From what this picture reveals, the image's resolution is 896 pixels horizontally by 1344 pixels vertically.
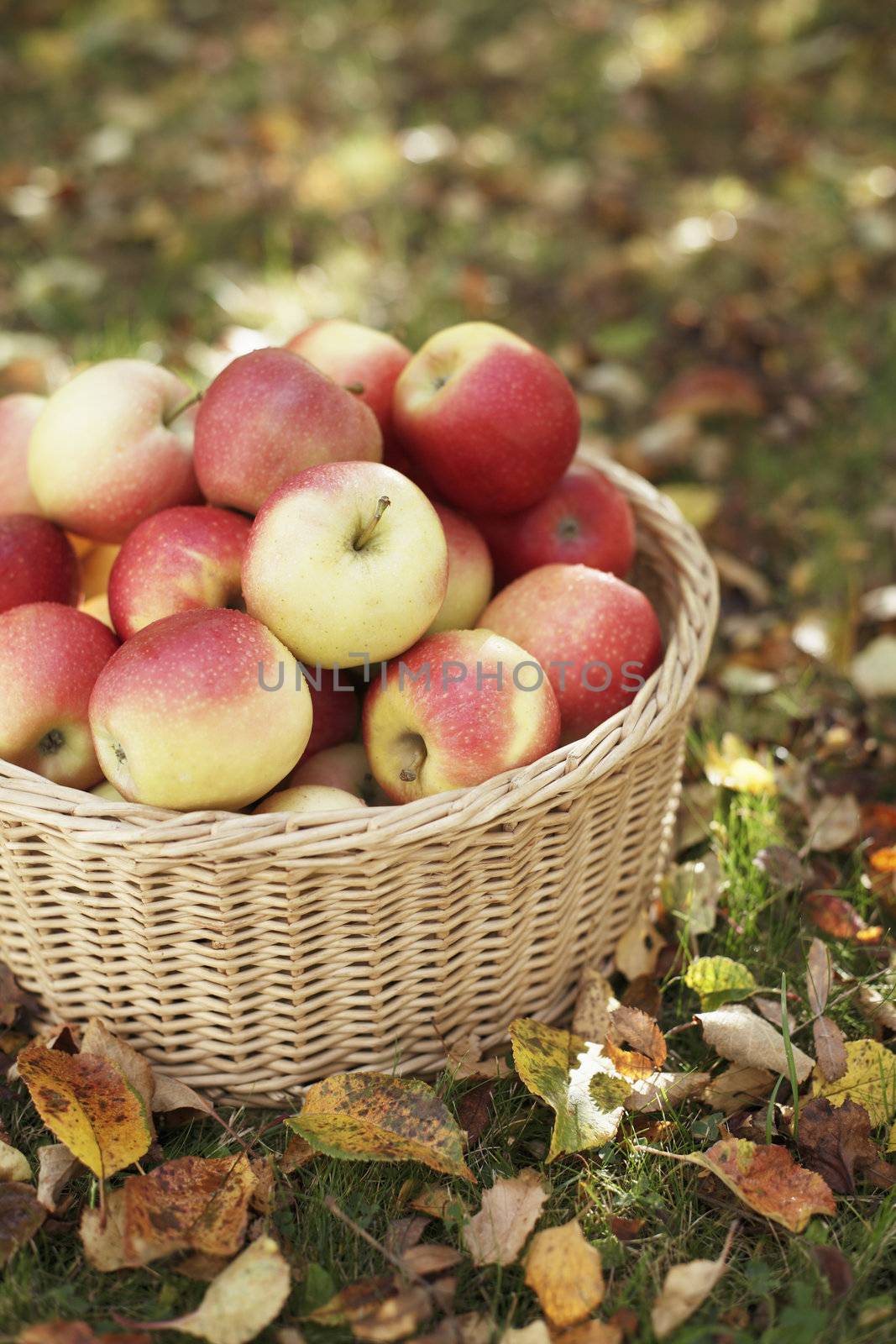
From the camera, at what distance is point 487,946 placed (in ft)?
5.21

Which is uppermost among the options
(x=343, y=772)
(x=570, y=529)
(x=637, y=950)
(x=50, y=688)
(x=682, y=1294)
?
(x=50, y=688)

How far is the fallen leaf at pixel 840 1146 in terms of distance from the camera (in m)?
1.50

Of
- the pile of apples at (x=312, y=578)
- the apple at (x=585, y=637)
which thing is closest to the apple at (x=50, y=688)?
the pile of apples at (x=312, y=578)

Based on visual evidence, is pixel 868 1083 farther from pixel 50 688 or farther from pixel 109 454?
pixel 109 454

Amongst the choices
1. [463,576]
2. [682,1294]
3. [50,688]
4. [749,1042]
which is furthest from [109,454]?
[682,1294]

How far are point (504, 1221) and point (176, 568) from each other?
945 millimetres

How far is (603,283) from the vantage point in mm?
3551

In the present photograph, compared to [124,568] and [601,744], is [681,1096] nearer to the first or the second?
[601,744]

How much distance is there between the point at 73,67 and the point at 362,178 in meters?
1.37

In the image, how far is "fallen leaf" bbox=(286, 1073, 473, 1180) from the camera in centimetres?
144

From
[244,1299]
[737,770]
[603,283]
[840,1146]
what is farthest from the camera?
[603,283]

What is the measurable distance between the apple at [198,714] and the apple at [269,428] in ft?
0.96

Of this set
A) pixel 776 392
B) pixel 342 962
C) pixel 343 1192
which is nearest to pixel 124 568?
pixel 342 962

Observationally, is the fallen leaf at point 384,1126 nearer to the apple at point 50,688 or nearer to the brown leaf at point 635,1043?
the brown leaf at point 635,1043
